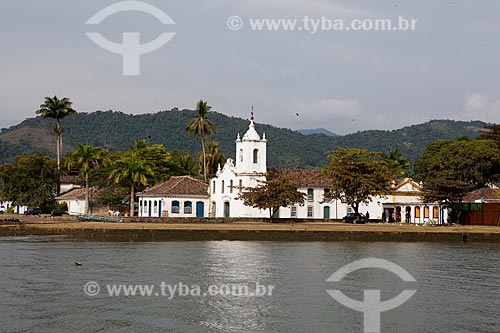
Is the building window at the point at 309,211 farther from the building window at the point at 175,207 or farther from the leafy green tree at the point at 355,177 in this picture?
the building window at the point at 175,207

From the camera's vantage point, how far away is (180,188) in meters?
89.4

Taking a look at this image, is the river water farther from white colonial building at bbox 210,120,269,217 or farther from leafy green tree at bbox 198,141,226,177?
leafy green tree at bbox 198,141,226,177

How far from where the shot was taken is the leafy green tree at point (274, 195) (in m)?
81.2

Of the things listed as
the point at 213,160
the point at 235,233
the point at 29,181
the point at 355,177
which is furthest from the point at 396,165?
the point at 235,233

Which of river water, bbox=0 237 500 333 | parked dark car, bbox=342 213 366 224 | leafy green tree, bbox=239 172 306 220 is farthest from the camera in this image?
parked dark car, bbox=342 213 366 224

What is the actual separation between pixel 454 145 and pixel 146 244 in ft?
179

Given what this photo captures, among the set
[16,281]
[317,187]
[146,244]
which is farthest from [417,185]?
[16,281]

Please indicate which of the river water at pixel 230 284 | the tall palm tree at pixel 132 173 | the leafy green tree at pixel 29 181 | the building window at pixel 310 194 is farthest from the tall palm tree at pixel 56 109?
the river water at pixel 230 284

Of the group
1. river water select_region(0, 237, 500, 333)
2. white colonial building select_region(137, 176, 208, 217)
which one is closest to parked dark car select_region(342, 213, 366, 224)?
white colonial building select_region(137, 176, 208, 217)

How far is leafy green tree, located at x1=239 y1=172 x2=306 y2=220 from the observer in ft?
267

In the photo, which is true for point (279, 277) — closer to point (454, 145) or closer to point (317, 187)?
point (317, 187)

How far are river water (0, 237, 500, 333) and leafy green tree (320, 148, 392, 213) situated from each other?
25.5 metres

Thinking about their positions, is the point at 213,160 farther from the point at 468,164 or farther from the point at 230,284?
the point at 230,284

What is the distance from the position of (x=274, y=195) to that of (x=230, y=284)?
155 feet
